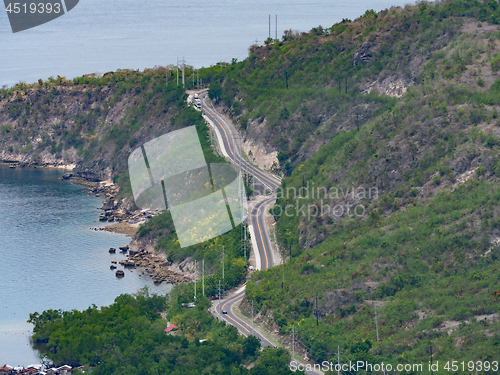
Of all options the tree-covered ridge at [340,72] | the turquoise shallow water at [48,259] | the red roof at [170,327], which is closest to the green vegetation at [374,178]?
the tree-covered ridge at [340,72]

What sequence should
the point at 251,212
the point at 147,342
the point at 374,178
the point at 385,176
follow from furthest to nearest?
the point at 251,212 → the point at 374,178 → the point at 385,176 → the point at 147,342

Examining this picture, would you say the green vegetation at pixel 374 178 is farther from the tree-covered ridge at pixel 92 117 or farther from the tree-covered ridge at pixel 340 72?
the tree-covered ridge at pixel 92 117

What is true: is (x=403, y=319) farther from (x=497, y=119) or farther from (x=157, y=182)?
(x=157, y=182)

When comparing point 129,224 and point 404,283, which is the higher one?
point 404,283

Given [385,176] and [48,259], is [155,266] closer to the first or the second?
[48,259]

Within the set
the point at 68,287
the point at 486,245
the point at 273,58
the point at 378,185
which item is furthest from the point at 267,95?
the point at 486,245

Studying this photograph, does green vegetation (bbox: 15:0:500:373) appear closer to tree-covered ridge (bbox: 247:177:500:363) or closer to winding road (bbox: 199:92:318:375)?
tree-covered ridge (bbox: 247:177:500:363)

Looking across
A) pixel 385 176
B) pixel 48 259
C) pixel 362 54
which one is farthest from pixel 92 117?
pixel 385 176

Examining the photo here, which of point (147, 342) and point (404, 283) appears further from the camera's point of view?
point (404, 283)
